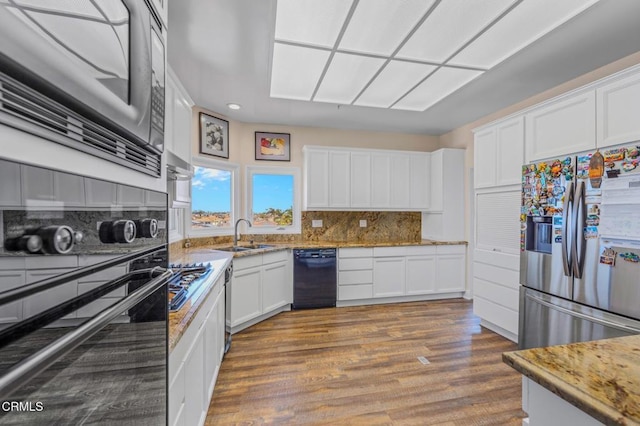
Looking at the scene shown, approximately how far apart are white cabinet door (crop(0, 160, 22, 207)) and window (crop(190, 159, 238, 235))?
3.45m

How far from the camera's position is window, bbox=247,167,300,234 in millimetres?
4324

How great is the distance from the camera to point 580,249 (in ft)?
6.89

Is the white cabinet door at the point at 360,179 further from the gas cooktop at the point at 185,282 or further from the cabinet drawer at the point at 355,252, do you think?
the gas cooktop at the point at 185,282

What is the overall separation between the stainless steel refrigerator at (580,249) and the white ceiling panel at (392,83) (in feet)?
4.38

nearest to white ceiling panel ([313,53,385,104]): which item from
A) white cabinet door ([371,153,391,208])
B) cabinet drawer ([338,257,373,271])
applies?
white cabinet door ([371,153,391,208])

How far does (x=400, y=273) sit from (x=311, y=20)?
3.30 meters

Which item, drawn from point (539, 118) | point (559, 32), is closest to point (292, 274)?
point (539, 118)

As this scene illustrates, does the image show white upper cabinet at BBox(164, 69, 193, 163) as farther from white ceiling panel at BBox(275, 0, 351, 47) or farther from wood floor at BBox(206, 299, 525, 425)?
wood floor at BBox(206, 299, 525, 425)

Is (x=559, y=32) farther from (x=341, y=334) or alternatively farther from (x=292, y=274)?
(x=292, y=274)

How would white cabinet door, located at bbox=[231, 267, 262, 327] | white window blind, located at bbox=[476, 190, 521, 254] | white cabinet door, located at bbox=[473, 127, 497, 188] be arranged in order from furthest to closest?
white cabinet door, located at bbox=[473, 127, 497, 188], white cabinet door, located at bbox=[231, 267, 262, 327], white window blind, located at bbox=[476, 190, 521, 254]

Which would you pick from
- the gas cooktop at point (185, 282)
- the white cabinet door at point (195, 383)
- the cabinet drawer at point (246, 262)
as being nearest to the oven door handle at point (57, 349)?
the gas cooktop at point (185, 282)

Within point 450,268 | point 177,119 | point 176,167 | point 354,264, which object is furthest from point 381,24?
point 450,268

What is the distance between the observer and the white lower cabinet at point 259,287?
119 inches

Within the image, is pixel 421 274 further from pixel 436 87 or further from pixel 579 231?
pixel 436 87
